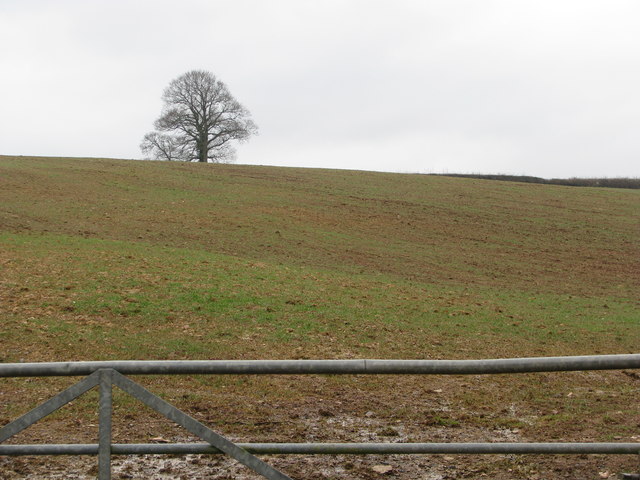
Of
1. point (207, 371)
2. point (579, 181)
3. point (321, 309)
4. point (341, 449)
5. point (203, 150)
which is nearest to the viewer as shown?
point (207, 371)

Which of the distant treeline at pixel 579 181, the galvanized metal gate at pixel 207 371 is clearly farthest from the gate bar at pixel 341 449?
the distant treeline at pixel 579 181

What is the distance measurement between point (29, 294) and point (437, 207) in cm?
2343

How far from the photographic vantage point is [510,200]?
36875mm

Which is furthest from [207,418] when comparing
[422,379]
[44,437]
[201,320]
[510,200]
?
[510,200]

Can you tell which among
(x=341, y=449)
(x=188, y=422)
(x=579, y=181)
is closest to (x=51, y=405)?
(x=188, y=422)

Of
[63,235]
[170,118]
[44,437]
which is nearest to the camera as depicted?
[44,437]

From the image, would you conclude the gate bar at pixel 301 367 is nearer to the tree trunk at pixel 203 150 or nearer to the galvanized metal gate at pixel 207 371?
the galvanized metal gate at pixel 207 371

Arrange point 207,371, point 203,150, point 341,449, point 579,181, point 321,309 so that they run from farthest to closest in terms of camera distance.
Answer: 1. point 203,150
2. point 579,181
3. point 321,309
4. point 341,449
5. point 207,371

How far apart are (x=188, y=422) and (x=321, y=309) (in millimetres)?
10568

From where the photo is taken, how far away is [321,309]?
14250 millimetres

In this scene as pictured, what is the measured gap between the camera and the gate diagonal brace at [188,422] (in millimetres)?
3688

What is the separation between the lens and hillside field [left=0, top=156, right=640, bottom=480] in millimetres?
7527

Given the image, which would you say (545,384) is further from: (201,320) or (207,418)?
(201,320)

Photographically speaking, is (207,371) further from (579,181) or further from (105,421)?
(579,181)
